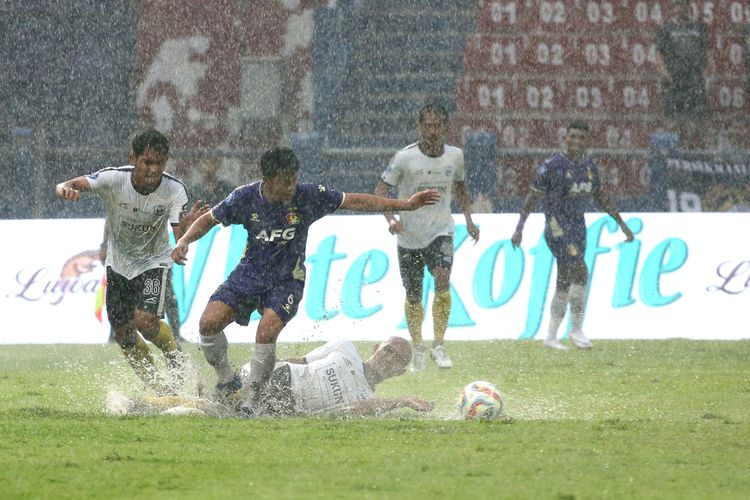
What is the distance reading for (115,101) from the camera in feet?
83.4

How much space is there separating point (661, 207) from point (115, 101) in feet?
33.6

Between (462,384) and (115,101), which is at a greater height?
(115,101)

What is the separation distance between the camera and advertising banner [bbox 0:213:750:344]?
15055mm

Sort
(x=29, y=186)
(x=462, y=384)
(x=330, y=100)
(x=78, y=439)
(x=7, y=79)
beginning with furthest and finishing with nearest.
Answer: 1. (x=7, y=79)
2. (x=330, y=100)
3. (x=29, y=186)
4. (x=462, y=384)
5. (x=78, y=439)

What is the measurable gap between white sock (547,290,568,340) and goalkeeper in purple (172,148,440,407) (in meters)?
5.43

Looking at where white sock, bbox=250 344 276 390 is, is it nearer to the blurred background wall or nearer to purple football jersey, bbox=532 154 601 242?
purple football jersey, bbox=532 154 601 242

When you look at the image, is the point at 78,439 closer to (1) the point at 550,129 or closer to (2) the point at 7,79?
(1) the point at 550,129

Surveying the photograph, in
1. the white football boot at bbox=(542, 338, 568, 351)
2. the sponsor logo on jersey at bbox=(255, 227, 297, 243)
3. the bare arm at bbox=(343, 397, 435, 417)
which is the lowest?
the white football boot at bbox=(542, 338, 568, 351)

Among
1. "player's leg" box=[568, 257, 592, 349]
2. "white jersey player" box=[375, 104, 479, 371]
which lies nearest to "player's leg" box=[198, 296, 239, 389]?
"white jersey player" box=[375, 104, 479, 371]

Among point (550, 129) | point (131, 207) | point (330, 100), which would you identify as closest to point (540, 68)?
point (550, 129)

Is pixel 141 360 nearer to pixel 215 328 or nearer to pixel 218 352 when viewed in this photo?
pixel 218 352

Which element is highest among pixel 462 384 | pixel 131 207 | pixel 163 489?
pixel 131 207

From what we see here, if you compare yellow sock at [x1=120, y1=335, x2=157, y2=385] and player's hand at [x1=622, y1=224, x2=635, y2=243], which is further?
player's hand at [x1=622, y1=224, x2=635, y2=243]

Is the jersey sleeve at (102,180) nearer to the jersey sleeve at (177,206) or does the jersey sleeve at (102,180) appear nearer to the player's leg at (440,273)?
the jersey sleeve at (177,206)
